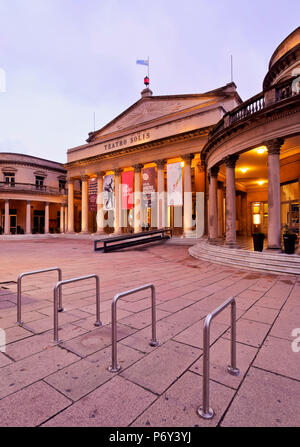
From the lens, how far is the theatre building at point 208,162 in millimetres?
10430

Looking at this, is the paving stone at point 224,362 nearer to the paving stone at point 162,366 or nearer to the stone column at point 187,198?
the paving stone at point 162,366

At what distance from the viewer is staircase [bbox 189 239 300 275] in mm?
9047

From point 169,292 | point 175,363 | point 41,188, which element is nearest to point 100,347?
point 175,363

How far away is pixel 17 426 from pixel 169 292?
480 centimetres

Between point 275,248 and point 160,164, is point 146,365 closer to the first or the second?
point 275,248

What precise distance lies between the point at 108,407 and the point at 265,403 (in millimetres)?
1660

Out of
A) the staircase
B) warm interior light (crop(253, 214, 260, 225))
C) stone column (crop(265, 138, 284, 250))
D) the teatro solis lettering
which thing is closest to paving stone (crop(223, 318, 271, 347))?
the staircase

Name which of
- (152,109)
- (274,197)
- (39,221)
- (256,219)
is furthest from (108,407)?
(39,221)

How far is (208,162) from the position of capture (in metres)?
16.9

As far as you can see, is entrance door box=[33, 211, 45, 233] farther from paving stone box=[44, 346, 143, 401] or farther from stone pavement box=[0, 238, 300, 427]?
paving stone box=[44, 346, 143, 401]

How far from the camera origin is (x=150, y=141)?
2609cm

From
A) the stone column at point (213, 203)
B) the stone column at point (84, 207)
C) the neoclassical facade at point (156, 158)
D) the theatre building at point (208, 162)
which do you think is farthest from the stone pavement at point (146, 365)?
the stone column at point (84, 207)

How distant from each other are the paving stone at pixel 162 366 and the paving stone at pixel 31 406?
0.82 meters
